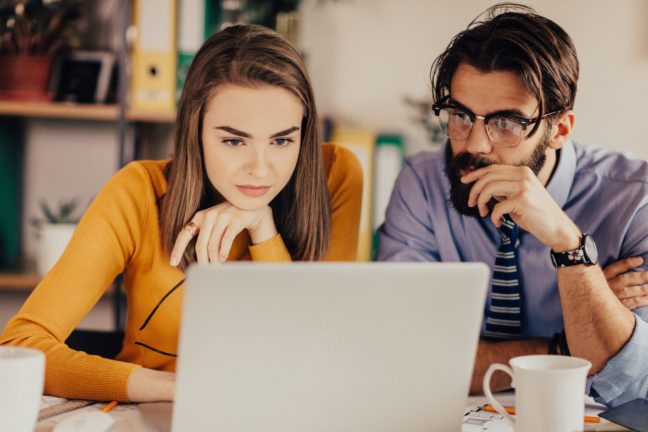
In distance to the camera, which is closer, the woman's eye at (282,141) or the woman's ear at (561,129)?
the woman's eye at (282,141)

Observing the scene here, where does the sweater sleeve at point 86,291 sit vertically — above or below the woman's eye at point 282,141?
below

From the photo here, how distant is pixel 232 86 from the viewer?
3.97ft

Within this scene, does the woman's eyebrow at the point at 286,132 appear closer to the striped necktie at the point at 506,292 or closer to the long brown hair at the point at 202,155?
the long brown hair at the point at 202,155

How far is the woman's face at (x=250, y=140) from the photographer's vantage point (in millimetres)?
1190

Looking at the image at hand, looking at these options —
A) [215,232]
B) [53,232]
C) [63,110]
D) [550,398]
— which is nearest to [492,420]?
[550,398]

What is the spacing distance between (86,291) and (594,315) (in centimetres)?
90

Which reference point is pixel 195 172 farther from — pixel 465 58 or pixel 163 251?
pixel 465 58

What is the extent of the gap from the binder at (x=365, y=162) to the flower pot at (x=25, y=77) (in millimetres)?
1080

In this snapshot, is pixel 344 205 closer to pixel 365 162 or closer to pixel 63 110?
pixel 365 162

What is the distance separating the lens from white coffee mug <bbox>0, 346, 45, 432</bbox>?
2.35 feet

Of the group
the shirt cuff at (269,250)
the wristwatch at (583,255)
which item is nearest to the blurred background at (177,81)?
the shirt cuff at (269,250)

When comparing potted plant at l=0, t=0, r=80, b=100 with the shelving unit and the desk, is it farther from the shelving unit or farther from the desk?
the desk

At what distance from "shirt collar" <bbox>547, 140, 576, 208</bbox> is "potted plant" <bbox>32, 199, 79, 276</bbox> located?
1.63 metres

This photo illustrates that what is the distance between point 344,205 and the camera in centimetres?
150
